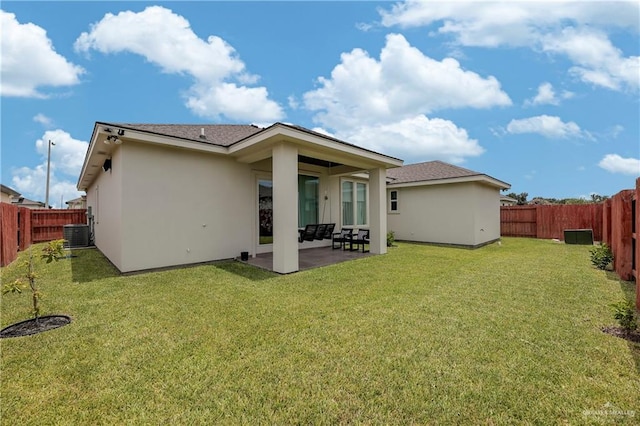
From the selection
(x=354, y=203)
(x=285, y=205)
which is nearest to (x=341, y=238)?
(x=354, y=203)

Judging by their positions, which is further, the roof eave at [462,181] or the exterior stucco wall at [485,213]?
the exterior stucco wall at [485,213]

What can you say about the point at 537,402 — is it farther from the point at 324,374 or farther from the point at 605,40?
the point at 605,40

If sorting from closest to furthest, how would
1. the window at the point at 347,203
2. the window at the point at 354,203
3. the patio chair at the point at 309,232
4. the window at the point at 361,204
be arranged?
the patio chair at the point at 309,232
the window at the point at 347,203
the window at the point at 354,203
the window at the point at 361,204

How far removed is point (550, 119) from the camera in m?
14.8

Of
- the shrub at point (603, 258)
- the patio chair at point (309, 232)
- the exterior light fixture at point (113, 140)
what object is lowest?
the shrub at point (603, 258)

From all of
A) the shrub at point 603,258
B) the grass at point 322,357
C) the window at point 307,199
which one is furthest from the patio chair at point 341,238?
the shrub at point 603,258

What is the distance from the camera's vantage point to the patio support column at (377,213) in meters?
10.6

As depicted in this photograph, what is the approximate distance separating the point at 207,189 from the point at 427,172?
38.2 ft

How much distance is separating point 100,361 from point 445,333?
408cm

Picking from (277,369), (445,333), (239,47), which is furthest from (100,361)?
(239,47)

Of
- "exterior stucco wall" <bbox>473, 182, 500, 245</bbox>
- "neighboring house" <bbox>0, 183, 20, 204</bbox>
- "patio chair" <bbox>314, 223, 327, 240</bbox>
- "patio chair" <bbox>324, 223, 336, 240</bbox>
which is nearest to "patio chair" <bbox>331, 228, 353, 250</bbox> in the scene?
"patio chair" <bbox>324, 223, 336, 240</bbox>

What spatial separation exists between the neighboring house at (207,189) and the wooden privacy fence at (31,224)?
9.98ft

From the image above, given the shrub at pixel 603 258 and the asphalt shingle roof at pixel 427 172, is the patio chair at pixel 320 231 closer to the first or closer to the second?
the asphalt shingle roof at pixel 427 172

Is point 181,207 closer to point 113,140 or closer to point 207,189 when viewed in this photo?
point 207,189
